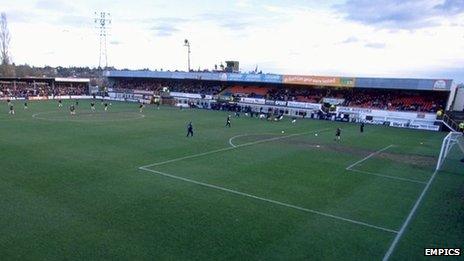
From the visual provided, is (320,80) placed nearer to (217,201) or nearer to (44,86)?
(217,201)

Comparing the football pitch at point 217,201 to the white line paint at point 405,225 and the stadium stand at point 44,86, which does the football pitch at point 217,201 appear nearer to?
the white line paint at point 405,225

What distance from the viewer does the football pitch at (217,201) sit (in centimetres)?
1166

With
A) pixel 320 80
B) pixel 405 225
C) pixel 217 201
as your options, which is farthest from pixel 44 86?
pixel 405 225

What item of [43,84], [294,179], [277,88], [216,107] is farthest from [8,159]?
[43,84]

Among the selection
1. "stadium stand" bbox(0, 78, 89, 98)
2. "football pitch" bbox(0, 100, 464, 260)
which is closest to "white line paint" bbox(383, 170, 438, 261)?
"football pitch" bbox(0, 100, 464, 260)

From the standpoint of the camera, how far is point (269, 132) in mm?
39750

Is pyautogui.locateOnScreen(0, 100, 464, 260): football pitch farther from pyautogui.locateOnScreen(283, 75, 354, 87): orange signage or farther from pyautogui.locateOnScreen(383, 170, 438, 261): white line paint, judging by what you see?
pyautogui.locateOnScreen(283, 75, 354, 87): orange signage

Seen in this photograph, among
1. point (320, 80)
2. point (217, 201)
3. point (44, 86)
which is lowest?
point (217, 201)

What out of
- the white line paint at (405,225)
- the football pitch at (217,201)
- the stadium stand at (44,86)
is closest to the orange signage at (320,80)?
the football pitch at (217,201)

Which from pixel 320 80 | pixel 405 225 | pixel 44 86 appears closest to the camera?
pixel 405 225

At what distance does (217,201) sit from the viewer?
1605cm

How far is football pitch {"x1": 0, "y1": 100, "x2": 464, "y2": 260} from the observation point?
11664 millimetres

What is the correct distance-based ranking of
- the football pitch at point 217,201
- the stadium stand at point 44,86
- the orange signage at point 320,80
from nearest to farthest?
the football pitch at point 217,201 → the orange signage at point 320,80 → the stadium stand at point 44,86

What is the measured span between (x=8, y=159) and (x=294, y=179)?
17.2m
